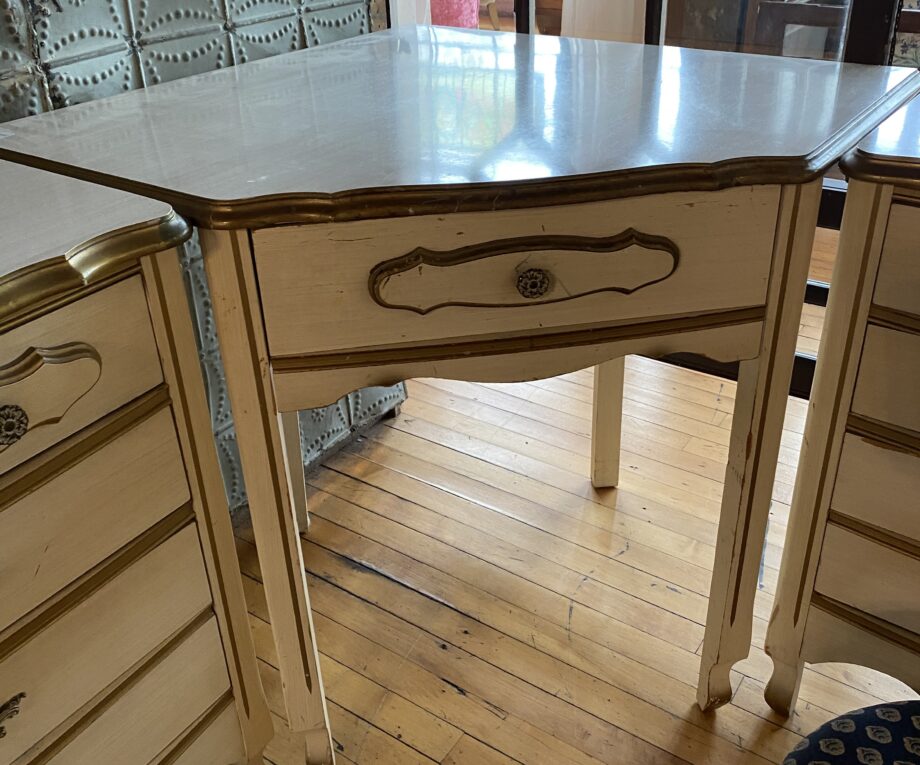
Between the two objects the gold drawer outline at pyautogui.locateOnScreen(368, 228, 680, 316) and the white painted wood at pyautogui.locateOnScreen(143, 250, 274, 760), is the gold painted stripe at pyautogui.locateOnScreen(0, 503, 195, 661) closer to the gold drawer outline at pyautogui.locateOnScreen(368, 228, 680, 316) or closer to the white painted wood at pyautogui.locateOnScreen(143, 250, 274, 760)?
the white painted wood at pyautogui.locateOnScreen(143, 250, 274, 760)

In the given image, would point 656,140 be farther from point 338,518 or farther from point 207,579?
point 338,518

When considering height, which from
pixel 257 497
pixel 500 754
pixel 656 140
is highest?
pixel 656 140

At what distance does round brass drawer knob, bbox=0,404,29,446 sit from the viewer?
645 mm

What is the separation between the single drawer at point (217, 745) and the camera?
93cm

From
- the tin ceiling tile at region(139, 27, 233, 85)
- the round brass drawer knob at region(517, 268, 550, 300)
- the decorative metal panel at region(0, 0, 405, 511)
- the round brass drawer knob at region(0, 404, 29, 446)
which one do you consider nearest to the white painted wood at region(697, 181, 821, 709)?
the round brass drawer knob at region(517, 268, 550, 300)

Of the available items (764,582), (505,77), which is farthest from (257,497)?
(764,582)

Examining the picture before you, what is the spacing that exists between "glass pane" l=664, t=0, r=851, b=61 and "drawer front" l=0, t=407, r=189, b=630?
142cm

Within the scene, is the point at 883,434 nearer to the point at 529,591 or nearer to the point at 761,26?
the point at 529,591

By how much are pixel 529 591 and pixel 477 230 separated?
0.78m

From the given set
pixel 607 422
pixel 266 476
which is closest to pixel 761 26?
pixel 607 422

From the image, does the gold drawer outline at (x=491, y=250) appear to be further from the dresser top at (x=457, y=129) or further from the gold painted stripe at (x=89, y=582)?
→ the gold painted stripe at (x=89, y=582)

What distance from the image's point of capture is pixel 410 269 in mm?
792

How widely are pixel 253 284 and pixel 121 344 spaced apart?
5.0 inches

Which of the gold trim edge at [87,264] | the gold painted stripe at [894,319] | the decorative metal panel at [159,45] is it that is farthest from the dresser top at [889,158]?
the gold trim edge at [87,264]
